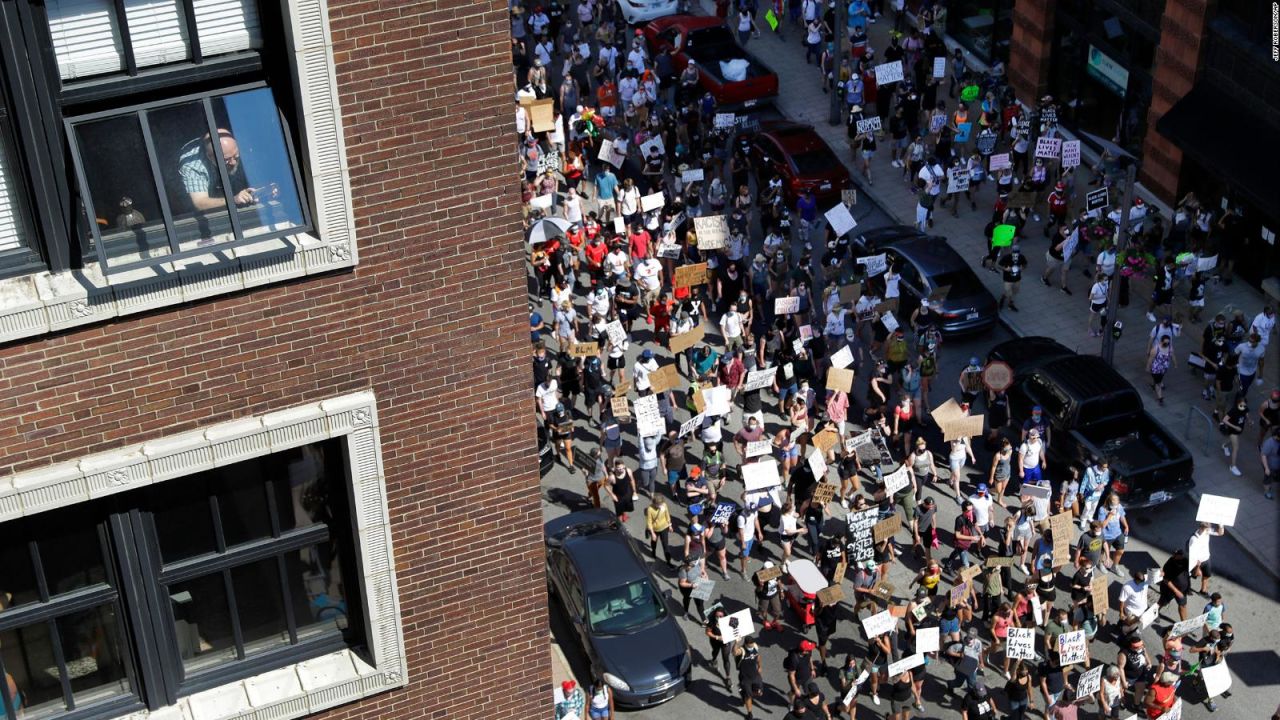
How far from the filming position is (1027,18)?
4297 centimetres

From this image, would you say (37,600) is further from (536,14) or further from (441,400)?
(536,14)

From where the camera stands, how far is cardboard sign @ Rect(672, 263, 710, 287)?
33625 millimetres

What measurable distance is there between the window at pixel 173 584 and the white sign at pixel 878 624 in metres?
14.5

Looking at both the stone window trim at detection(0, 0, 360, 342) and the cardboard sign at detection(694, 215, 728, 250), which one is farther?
the cardboard sign at detection(694, 215, 728, 250)

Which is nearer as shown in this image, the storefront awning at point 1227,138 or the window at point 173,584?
the window at point 173,584

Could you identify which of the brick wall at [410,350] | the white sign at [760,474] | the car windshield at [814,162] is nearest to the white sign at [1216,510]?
the white sign at [760,474]

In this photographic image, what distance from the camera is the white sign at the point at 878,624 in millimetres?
24547

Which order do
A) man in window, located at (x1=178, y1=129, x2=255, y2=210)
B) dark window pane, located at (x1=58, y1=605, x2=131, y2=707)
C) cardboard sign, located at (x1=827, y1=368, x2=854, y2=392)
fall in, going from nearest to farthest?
man in window, located at (x1=178, y1=129, x2=255, y2=210) → dark window pane, located at (x1=58, y1=605, x2=131, y2=707) → cardboard sign, located at (x1=827, y1=368, x2=854, y2=392)

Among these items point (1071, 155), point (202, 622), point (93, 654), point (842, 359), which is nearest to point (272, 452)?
point (202, 622)

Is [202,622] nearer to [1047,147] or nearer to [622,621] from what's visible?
[622,621]

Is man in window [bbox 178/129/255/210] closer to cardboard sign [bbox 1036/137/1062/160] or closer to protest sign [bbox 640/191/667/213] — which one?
protest sign [bbox 640/191/667/213]

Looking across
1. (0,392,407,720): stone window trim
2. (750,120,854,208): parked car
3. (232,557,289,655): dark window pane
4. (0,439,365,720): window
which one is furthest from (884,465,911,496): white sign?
(232,557,289,655): dark window pane

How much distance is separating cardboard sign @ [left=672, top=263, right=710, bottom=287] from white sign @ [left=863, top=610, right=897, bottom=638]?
35.7 feet

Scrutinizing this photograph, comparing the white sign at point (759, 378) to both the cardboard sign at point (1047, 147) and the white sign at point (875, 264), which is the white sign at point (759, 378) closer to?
the white sign at point (875, 264)
